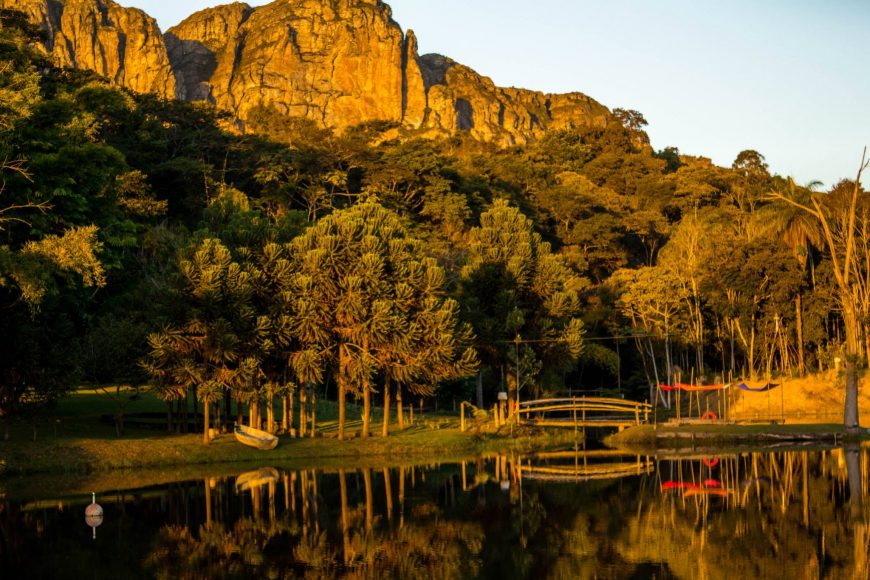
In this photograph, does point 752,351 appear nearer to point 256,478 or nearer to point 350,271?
point 350,271

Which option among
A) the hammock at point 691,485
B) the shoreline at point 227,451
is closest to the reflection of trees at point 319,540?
the hammock at point 691,485

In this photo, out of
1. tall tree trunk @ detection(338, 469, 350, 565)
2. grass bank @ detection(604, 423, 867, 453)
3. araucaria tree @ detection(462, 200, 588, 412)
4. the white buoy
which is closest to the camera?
tall tree trunk @ detection(338, 469, 350, 565)

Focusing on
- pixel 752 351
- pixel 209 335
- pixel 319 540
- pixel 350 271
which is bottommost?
pixel 319 540

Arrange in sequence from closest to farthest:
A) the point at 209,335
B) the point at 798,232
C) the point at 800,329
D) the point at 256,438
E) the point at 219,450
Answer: the point at 219,450 < the point at 256,438 < the point at 209,335 < the point at 800,329 < the point at 798,232

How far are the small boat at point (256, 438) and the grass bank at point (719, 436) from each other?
17.8 meters

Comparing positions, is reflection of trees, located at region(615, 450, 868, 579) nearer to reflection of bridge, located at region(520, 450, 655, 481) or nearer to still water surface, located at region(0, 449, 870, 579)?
still water surface, located at region(0, 449, 870, 579)

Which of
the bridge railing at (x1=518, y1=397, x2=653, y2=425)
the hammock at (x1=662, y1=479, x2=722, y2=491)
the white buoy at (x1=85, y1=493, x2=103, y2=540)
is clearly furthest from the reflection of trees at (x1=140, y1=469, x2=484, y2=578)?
the bridge railing at (x1=518, y1=397, x2=653, y2=425)

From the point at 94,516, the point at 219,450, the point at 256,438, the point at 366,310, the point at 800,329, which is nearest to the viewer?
the point at 94,516

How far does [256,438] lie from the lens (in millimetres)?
45969

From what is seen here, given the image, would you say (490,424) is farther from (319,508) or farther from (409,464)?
(319,508)

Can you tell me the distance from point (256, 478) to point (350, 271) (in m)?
12.3

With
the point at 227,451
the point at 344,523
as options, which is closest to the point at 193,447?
the point at 227,451

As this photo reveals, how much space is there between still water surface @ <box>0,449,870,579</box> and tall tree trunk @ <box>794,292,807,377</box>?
2559cm

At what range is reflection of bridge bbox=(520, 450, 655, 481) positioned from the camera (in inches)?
1582
